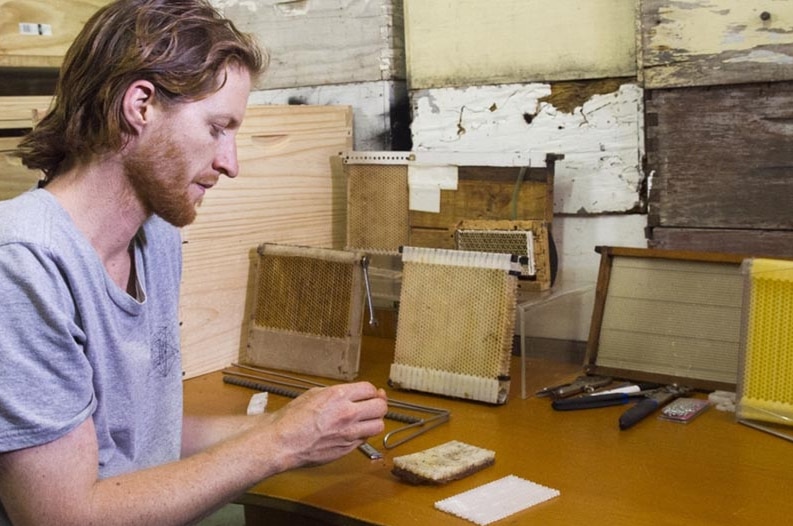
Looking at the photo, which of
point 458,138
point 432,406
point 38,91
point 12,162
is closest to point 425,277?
point 432,406

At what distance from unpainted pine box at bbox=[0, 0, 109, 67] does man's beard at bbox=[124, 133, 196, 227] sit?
1050 millimetres

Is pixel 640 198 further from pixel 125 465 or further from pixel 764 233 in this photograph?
pixel 125 465

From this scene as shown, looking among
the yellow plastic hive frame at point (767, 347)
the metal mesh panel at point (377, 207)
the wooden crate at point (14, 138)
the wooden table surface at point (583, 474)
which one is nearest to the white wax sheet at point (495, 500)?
the wooden table surface at point (583, 474)

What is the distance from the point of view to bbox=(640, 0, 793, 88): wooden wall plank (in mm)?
1608

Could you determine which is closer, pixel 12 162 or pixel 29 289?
pixel 29 289

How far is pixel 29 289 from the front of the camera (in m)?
1.07

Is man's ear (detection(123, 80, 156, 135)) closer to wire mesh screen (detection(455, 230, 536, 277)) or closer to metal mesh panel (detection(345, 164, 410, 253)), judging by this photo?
wire mesh screen (detection(455, 230, 536, 277))

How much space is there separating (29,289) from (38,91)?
1.44 meters

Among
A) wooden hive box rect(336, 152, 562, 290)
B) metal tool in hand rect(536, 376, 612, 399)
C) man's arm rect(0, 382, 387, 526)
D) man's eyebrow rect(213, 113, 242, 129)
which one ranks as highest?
man's eyebrow rect(213, 113, 242, 129)

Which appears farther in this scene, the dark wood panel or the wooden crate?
the wooden crate

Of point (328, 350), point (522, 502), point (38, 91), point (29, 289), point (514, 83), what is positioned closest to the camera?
point (29, 289)

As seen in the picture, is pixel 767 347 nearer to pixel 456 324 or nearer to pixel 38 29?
pixel 456 324

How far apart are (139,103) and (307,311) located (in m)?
0.74

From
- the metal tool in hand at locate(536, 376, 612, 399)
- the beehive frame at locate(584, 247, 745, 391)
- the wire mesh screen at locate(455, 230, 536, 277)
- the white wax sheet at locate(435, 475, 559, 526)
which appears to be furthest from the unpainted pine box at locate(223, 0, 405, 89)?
the white wax sheet at locate(435, 475, 559, 526)
